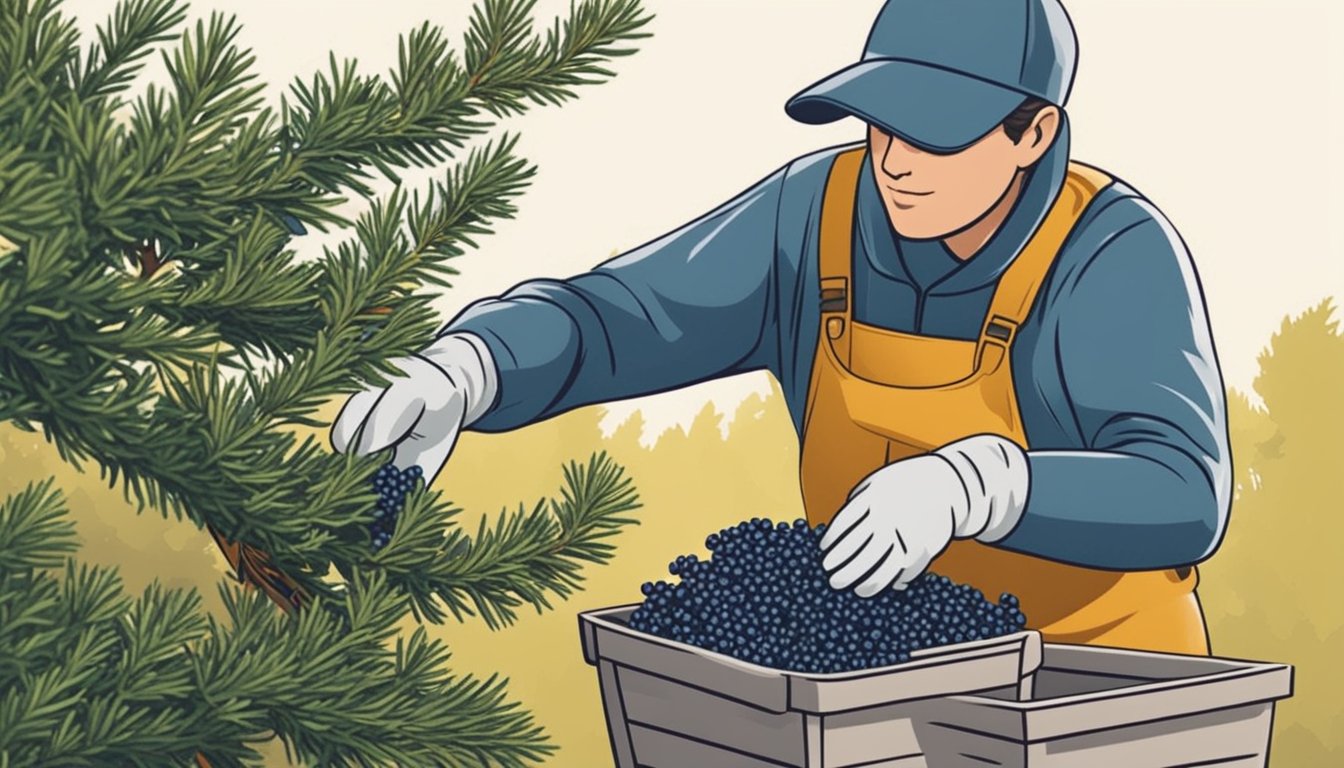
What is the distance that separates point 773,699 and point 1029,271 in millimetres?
974

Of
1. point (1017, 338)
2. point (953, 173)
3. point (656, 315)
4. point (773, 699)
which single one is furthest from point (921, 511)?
point (656, 315)

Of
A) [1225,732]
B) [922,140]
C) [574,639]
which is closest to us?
[1225,732]

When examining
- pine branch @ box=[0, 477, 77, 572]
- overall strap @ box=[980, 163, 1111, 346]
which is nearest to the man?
overall strap @ box=[980, 163, 1111, 346]

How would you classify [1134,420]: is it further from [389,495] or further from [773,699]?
[389,495]

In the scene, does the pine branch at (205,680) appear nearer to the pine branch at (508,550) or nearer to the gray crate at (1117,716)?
the pine branch at (508,550)

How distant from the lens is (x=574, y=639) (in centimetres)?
388

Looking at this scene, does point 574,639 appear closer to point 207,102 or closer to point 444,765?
point 444,765

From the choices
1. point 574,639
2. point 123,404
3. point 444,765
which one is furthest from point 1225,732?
point 574,639

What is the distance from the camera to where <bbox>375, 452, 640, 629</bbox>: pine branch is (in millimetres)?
1932

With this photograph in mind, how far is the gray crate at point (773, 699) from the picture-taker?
1.89m

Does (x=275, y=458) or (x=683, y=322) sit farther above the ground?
(x=683, y=322)

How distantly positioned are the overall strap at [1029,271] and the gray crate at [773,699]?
0.72 meters

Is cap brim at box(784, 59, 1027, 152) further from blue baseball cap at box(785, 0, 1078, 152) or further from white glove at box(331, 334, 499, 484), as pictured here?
white glove at box(331, 334, 499, 484)

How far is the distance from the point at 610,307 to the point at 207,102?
1.13 m
